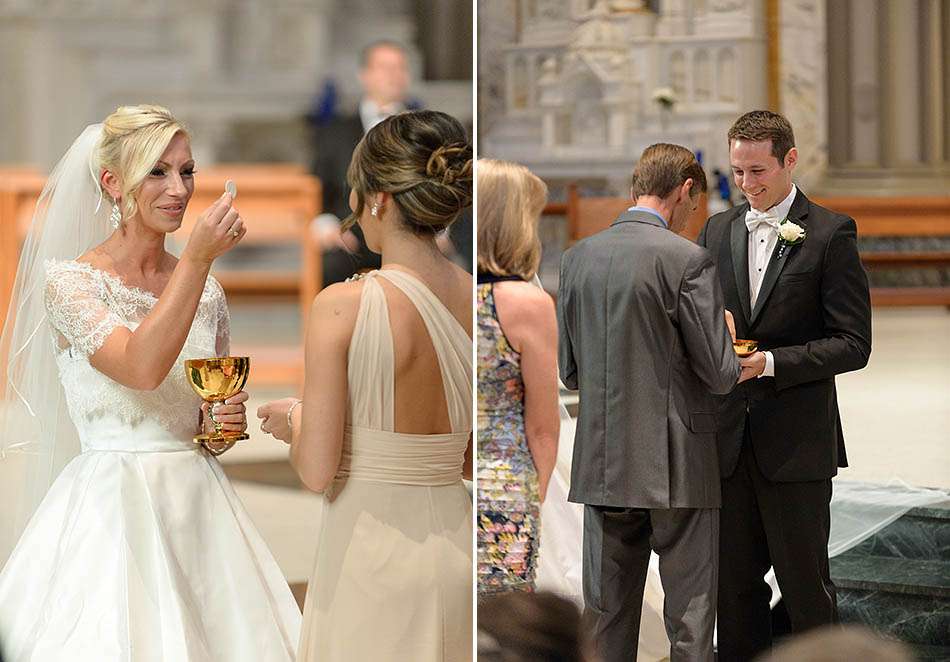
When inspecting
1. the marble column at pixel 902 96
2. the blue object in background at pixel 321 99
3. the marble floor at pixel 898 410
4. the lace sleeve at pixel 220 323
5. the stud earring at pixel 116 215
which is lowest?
the marble floor at pixel 898 410

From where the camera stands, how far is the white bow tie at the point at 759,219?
2.88 metres

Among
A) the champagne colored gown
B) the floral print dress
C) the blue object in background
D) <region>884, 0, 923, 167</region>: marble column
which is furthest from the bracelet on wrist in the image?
the blue object in background

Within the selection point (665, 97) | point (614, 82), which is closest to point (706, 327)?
point (665, 97)

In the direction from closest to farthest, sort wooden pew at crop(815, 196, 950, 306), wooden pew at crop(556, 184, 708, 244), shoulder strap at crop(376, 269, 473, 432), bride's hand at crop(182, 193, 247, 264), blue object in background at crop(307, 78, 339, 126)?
bride's hand at crop(182, 193, 247, 264) → shoulder strap at crop(376, 269, 473, 432) → wooden pew at crop(556, 184, 708, 244) → wooden pew at crop(815, 196, 950, 306) → blue object in background at crop(307, 78, 339, 126)

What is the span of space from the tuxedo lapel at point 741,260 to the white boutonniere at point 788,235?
0.23 ft

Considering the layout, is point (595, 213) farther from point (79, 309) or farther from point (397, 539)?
point (79, 309)

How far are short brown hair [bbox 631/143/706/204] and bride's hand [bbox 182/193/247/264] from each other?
87cm

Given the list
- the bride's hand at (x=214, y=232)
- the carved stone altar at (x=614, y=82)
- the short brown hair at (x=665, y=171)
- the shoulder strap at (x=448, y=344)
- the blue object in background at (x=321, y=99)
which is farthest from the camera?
the blue object in background at (x=321, y=99)

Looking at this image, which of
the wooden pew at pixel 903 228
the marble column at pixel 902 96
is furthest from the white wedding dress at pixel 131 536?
the marble column at pixel 902 96

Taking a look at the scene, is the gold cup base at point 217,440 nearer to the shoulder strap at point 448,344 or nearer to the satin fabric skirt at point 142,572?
the satin fabric skirt at point 142,572

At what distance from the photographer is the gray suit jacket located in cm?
285

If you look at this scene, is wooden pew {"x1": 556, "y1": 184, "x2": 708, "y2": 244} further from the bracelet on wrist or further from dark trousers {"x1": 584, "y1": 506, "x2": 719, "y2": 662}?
the bracelet on wrist

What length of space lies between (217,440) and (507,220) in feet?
2.76

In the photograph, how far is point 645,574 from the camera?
3045 mm
